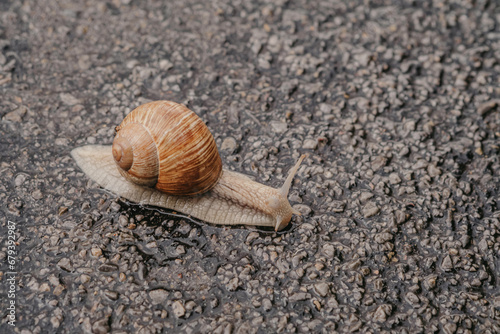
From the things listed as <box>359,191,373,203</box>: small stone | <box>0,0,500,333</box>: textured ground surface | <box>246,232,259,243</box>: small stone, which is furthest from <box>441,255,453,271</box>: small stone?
<box>246,232,259,243</box>: small stone

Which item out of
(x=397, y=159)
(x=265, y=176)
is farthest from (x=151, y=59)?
(x=397, y=159)

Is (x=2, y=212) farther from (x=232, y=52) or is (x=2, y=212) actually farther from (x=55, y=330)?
(x=232, y=52)

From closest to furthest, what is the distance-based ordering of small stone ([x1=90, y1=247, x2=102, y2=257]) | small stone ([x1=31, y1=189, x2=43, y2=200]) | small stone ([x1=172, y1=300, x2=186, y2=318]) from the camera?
small stone ([x1=172, y1=300, x2=186, y2=318]) < small stone ([x1=90, y1=247, x2=102, y2=257]) < small stone ([x1=31, y1=189, x2=43, y2=200])

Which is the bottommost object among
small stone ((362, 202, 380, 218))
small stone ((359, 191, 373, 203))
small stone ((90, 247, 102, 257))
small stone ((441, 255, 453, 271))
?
small stone ((90, 247, 102, 257))

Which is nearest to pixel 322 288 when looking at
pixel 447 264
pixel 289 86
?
pixel 447 264

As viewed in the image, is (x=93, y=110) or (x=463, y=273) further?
(x=93, y=110)

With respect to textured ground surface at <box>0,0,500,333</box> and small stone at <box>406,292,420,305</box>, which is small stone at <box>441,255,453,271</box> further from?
small stone at <box>406,292,420,305</box>
